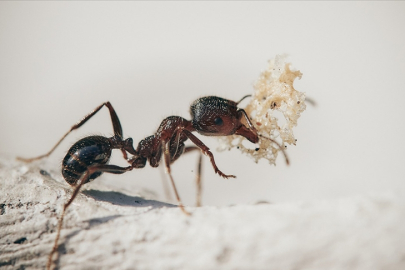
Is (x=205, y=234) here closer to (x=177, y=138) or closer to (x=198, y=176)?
(x=177, y=138)

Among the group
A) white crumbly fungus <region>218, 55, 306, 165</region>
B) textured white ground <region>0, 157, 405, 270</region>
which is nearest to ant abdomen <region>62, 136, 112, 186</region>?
textured white ground <region>0, 157, 405, 270</region>

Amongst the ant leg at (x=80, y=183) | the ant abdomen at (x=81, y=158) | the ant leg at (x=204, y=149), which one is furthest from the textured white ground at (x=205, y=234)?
the ant leg at (x=204, y=149)

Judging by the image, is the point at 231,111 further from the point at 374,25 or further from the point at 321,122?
the point at 374,25

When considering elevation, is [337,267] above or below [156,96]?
below

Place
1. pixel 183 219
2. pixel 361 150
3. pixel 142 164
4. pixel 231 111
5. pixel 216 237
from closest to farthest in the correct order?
1. pixel 216 237
2. pixel 183 219
3. pixel 231 111
4. pixel 142 164
5. pixel 361 150

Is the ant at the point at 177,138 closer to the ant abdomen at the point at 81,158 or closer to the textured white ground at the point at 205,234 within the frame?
the ant abdomen at the point at 81,158

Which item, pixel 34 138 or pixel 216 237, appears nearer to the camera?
pixel 216 237

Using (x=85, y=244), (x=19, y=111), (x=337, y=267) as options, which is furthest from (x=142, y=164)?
(x=19, y=111)

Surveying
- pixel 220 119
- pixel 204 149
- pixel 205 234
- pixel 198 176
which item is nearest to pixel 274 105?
pixel 220 119
